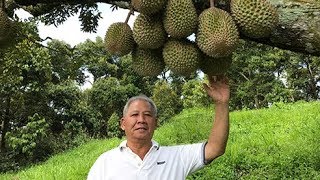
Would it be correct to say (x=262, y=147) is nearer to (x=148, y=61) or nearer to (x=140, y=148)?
(x=140, y=148)

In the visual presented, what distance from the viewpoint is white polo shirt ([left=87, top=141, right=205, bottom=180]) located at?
2.15 meters

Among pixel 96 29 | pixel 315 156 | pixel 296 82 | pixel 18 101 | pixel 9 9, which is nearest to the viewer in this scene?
pixel 9 9

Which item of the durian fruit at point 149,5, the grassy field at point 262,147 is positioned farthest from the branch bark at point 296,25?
the grassy field at point 262,147

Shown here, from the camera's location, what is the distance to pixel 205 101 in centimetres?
2175

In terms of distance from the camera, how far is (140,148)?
7.31 ft

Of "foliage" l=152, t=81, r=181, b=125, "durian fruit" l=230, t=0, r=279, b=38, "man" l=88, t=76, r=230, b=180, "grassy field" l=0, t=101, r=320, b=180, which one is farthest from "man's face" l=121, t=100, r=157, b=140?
"foliage" l=152, t=81, r=181, b=125

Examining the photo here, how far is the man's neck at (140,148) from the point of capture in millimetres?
2215

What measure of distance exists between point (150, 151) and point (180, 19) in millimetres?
937

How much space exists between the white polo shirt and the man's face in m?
0.07

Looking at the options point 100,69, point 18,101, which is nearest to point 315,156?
point 18,101

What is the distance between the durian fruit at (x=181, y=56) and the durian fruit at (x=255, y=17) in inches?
6.2

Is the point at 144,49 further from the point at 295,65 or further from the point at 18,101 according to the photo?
the point at 295,65

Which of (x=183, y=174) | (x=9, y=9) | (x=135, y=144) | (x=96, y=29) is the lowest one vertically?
(x=183, y=174)

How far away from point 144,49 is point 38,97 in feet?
58.1
